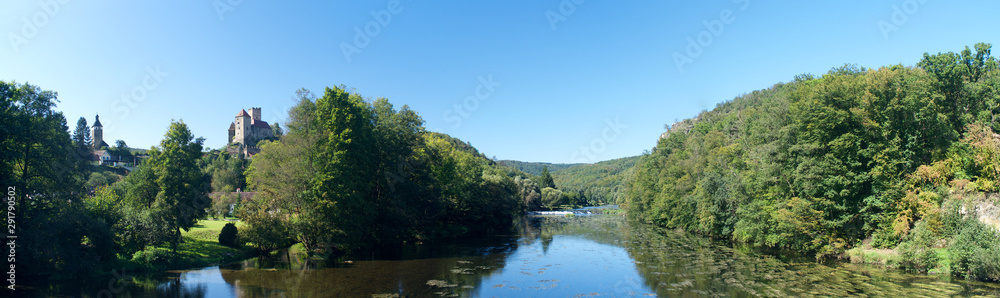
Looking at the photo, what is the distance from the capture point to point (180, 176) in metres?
33.4

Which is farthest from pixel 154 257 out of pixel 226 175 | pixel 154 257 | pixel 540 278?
pixel 226 175

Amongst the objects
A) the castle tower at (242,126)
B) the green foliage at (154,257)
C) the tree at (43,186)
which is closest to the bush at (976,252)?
the tree at (43,186)

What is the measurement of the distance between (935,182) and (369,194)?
124 ft

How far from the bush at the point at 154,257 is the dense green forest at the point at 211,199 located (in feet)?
0.18

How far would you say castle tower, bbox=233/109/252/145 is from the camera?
146500mm

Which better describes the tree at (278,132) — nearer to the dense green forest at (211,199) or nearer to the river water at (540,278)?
the dense green forest at (211,199)

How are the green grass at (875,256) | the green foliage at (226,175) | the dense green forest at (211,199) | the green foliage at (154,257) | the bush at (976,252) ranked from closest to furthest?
the bush at (976,252) → the dense green forest at (211,199) → the green grass at (875,256) → the green foliage at (154,257) → the green foliage at (226,175)

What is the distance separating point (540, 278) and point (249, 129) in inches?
5913

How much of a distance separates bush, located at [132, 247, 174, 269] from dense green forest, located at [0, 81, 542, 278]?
5 cm

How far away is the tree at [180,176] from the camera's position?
32566 millimetres

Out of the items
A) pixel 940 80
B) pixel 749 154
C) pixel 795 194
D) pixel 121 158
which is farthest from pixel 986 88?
pixel 121 158

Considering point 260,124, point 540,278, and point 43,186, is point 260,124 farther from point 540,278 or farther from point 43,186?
point 540,278

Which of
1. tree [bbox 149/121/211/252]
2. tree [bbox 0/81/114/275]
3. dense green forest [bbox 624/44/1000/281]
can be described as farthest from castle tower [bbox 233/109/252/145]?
dense green forest [bbox 624/44/1000/281]

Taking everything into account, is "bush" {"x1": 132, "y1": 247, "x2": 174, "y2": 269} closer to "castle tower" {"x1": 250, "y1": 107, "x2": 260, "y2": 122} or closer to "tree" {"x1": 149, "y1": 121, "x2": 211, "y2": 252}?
"tree" {"x1": 149, "y1": 121, "x2": 211, "y2": 252}
